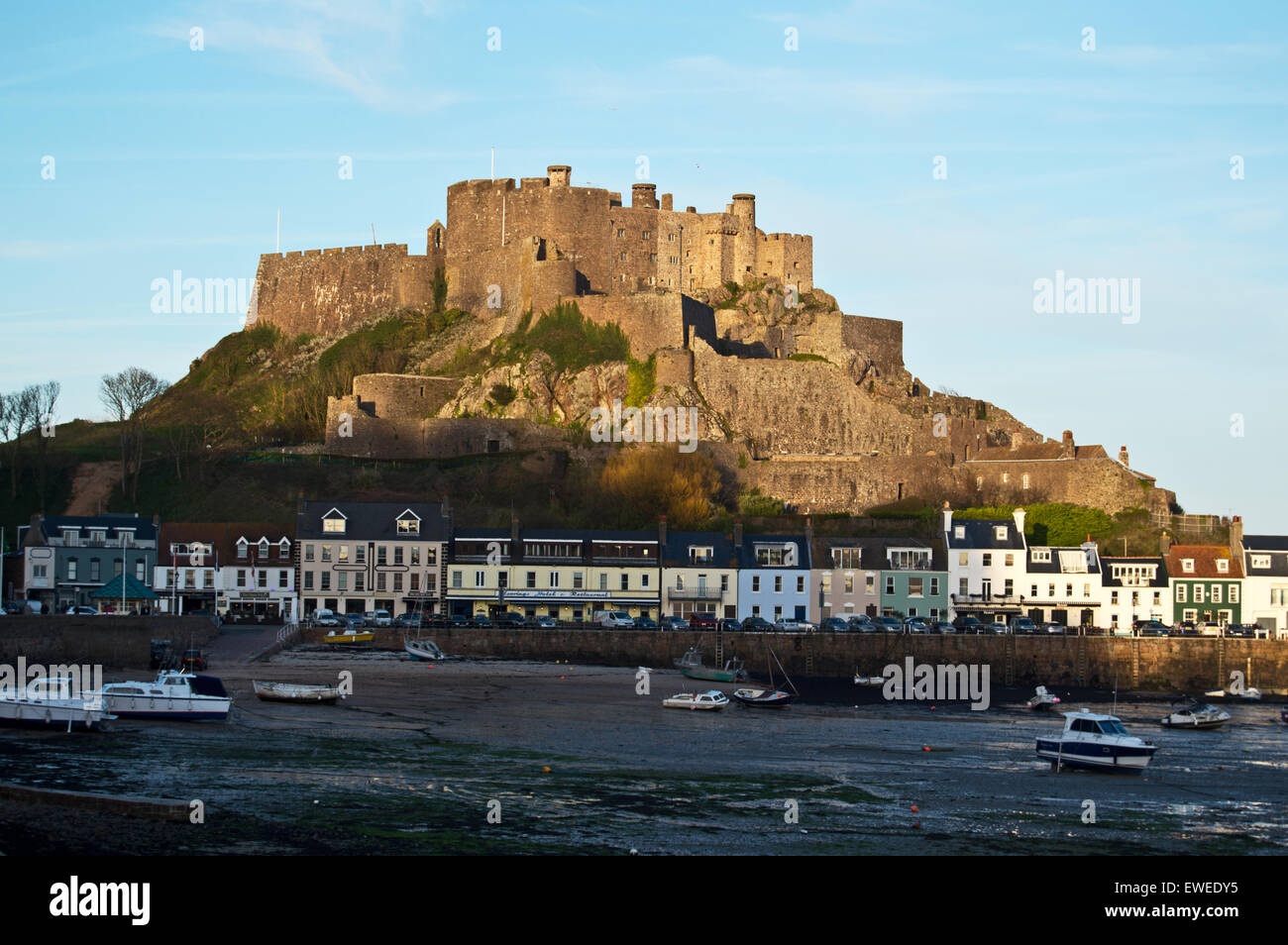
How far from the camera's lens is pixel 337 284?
341ft

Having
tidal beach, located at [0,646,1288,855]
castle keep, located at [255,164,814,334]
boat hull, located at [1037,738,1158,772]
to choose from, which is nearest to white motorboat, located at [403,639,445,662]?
tidal beach, located at [0,646,1288,855]

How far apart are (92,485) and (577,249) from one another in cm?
3114

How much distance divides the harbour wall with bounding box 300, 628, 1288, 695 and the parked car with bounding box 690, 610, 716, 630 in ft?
6.42

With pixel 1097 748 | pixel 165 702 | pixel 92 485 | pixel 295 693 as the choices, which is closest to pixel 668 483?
pixel 92 485

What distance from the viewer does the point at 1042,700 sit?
165ft

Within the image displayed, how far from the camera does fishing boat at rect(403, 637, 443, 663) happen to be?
53406 mm

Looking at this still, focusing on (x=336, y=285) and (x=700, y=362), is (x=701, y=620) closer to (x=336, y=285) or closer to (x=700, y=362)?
(x=700, y=362)

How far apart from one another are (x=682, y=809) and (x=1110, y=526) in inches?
1929

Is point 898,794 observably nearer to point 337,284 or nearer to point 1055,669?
point 1055,669

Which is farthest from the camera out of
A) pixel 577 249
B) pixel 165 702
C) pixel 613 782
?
pixel 577 249

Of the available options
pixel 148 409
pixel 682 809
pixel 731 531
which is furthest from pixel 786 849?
pixel 148 409

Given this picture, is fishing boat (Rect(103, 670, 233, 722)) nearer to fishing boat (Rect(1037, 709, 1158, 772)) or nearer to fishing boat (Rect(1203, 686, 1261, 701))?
fishing boat (Rect(1037, 709, 1158, 772))

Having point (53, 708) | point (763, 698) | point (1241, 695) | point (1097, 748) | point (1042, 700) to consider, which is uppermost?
point (53, 708)

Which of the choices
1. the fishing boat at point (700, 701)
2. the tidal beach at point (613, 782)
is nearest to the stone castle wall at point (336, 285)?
the tidal beach at point (613, 782)
